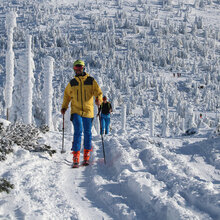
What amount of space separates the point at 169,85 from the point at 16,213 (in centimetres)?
17380

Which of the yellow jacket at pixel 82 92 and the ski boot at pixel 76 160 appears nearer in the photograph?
the ski boot at pixel 76 160

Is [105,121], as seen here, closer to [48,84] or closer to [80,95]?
[80,95]

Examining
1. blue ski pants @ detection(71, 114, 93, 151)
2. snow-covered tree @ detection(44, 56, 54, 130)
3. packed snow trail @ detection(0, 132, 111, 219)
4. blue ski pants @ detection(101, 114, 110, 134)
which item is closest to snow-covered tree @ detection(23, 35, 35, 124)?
snow-covered tree @ detection(44, 56, 54, 130)

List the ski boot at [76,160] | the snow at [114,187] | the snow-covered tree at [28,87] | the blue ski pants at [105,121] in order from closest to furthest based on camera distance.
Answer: the snow at [114,187] → the ski boot at [76,160] → the blue ski pants at [105,121] → the snow-covered tree at [28,87]

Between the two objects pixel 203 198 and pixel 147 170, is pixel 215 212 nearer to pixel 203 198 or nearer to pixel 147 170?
pixel 203 198

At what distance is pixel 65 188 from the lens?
4.28 meters

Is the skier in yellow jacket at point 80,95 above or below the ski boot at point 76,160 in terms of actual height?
above

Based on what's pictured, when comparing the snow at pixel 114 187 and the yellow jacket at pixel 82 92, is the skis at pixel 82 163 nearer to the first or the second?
the snow at pixel 114 187

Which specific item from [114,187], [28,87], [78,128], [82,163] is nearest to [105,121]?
[78,128]

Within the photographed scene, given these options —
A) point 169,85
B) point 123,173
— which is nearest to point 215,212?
point 123,173

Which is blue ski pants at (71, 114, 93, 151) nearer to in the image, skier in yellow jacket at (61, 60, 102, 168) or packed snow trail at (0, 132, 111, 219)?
skier in yellow jacket at (61, 60, 102, 168)

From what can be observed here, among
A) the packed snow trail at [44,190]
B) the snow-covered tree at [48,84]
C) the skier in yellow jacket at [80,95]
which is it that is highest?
the skier in yellow jacket at [80,95]

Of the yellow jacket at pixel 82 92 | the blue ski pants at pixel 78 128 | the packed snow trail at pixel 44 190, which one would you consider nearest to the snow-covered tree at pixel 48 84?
the blue ski pants at pixel 78 128

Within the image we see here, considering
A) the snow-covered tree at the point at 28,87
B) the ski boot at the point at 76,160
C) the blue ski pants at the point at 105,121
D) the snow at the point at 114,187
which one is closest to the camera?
the snow at the point at 114,187
